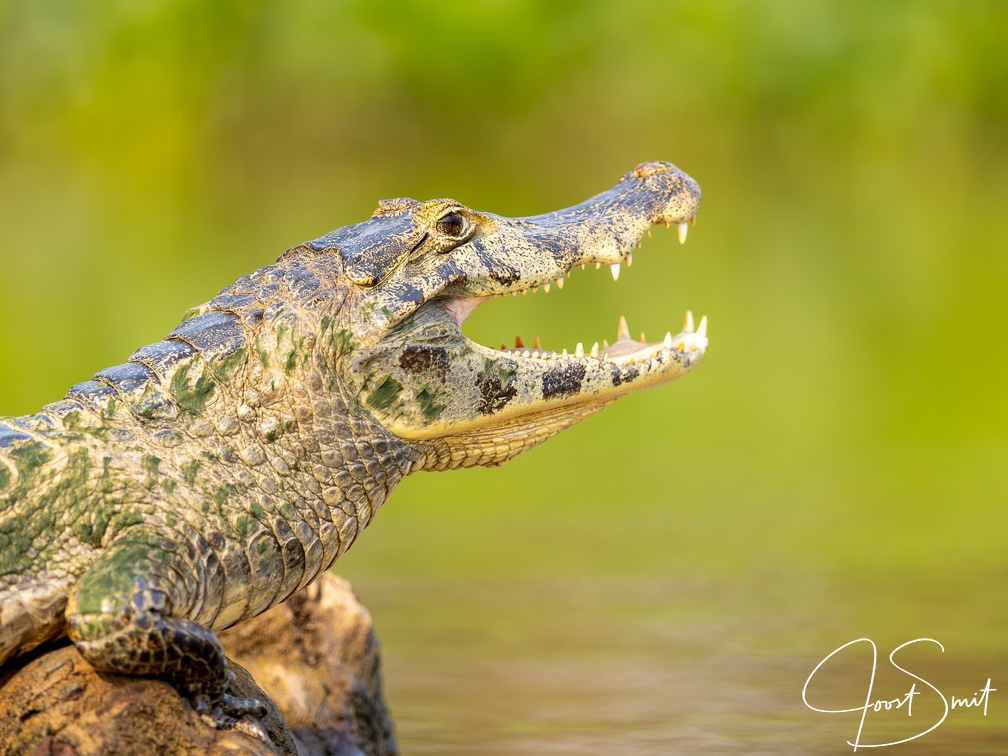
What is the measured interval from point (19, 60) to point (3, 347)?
2769 cm

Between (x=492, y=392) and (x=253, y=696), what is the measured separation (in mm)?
1003

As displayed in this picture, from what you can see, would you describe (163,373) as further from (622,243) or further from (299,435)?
(622,243)

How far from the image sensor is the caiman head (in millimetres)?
4062

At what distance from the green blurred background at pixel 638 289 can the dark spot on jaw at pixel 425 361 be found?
1488mm

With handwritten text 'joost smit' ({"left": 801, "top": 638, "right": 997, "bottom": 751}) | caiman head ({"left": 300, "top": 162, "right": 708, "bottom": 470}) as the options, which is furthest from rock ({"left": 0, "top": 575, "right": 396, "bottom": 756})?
handwritten text 'joost smit' ({"left": 801, "top": 638, "right": 997, "bottom": 751})

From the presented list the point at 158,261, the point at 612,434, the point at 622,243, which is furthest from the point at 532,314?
the point at 622,243

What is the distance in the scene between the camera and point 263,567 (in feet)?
12.6

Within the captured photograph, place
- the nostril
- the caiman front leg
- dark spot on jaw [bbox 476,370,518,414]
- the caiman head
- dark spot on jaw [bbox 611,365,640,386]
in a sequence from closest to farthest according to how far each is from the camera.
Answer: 1. the caiman front leg
2. the caiman head
3. dark spot on jaw [bbox 476,370,518,414]
4. dark spot on jaw [bbox 611,365,640,386]
5. the nostril

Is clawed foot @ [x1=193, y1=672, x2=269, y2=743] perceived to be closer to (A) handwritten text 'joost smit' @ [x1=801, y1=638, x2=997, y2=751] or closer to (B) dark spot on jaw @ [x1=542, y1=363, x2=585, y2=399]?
(B) dark spot on jaw @ [x1=542, y1=363, x2=585, y2=399]

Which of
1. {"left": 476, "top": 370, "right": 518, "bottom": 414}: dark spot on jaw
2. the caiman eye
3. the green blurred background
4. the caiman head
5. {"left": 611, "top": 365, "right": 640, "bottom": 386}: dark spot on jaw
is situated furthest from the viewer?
the green blurred background

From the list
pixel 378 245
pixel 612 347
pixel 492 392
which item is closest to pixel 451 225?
pixel 378 245

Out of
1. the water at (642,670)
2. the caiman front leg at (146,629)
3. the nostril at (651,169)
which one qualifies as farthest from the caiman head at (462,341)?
the water at (642,670)

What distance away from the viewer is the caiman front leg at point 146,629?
3438mm

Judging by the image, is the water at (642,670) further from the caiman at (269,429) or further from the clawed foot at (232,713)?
the clawed foot at (232,713)
